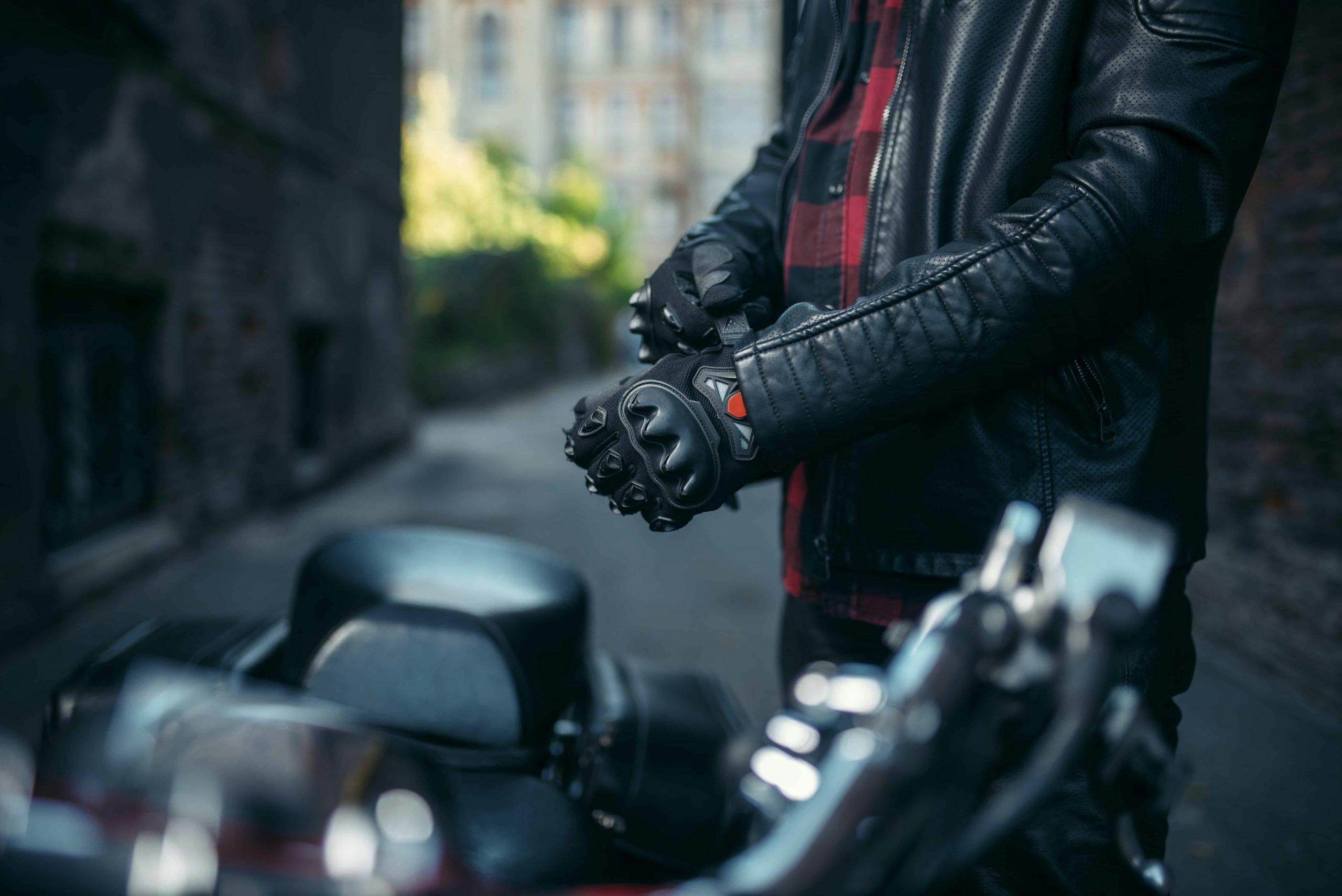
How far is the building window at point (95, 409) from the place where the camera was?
176 inches

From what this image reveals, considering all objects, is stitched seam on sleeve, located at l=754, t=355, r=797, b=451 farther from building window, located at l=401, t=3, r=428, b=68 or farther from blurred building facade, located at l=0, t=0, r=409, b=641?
building window, located at l=401, t=3, r=428, b=68

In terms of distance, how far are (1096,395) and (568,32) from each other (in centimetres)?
4162

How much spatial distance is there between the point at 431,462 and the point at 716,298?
9.15 meters

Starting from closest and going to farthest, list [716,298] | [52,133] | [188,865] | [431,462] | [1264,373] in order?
[188,865]
[716,298]
[1264,373]
[52,133]
[431,462]

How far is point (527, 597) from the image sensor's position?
1455mm

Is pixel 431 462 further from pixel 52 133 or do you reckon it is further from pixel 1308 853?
pixel 1308 853

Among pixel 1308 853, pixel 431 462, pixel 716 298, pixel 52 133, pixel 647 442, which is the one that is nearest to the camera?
pixel 647 442

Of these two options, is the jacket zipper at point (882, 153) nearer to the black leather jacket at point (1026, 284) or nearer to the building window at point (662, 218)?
the black leather jacket at point (1026, 284)

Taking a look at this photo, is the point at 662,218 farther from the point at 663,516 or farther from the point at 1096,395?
the point at 663,516

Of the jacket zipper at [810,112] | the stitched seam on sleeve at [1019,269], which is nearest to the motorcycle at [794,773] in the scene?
Result: the stitched seam on sleeve at [1019,269]

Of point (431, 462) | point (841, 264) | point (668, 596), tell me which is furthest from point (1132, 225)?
point (431, 462)

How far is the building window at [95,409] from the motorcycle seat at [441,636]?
381 cm

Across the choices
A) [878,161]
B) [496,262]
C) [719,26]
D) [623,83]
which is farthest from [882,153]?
[719,26]

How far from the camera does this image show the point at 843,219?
1240mm
